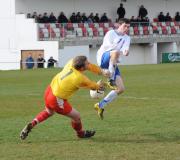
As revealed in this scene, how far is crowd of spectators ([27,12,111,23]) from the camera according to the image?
165ft

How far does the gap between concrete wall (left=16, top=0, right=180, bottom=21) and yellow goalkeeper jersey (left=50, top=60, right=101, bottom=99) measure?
4191 centimetres

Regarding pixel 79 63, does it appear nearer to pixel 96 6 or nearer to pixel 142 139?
pixel 142 139

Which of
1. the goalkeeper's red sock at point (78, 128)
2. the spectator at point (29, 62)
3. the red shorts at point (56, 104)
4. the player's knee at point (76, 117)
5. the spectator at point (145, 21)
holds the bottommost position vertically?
the spectator at point (29, 62)

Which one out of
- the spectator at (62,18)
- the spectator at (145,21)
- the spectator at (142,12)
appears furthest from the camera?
the spectator at (142,12)

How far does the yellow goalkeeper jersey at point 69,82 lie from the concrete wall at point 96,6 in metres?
41.9

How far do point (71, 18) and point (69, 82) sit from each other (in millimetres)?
42223

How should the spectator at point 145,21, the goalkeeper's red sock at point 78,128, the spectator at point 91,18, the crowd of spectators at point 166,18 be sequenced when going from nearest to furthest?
1. the goalkeeper's red sock at point 78,128
2. the spectator at point 91,18
3. the spectator at point 145,21
4. the crowd of spectators at point 166,18

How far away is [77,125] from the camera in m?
11.0

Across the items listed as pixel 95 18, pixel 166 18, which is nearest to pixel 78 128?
pixel 95 18

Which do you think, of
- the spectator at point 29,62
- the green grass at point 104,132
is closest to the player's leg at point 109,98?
the green grass at point 104,132

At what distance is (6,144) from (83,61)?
190 centimetres

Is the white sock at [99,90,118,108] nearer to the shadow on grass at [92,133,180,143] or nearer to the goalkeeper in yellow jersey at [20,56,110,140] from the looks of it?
the shadow on grass at [92,133,180,143]

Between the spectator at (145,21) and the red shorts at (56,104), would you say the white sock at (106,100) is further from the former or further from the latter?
the spectator at (145,21)

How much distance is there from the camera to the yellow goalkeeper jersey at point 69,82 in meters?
10.3
